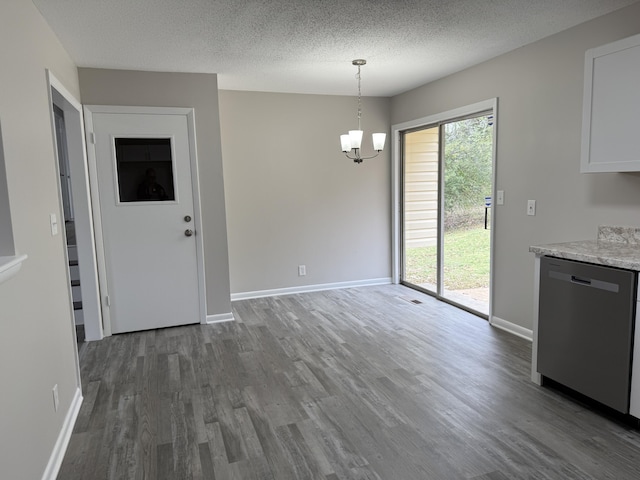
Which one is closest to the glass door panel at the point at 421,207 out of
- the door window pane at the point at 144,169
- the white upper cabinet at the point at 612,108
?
the white upper cabinet at the point at 612,108

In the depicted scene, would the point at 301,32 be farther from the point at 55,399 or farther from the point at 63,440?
the point at 63,440

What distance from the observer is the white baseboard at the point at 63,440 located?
201cm

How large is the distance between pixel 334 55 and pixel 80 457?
3.32m

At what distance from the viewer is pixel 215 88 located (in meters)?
4.12

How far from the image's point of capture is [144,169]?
4023 millimetres

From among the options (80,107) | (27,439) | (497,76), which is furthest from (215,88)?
(27,439)

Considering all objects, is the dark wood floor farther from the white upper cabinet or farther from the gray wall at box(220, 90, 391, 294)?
the white upper cabinet

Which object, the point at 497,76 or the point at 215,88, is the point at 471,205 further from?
the point at 215,88

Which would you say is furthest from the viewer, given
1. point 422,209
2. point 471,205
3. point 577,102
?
point 422,209

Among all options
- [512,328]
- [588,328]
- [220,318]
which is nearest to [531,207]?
[512,328]

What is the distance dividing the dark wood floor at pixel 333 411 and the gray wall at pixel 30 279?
0.39 m

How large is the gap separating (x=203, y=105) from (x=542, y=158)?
9.98ft

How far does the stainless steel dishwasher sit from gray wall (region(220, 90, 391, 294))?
303cm

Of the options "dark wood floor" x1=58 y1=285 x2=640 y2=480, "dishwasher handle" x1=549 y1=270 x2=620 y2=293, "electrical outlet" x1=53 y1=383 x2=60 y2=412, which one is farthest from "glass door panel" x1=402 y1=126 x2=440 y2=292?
"electrical outlet" x1=53 y1=383 x2=60 y2=412
